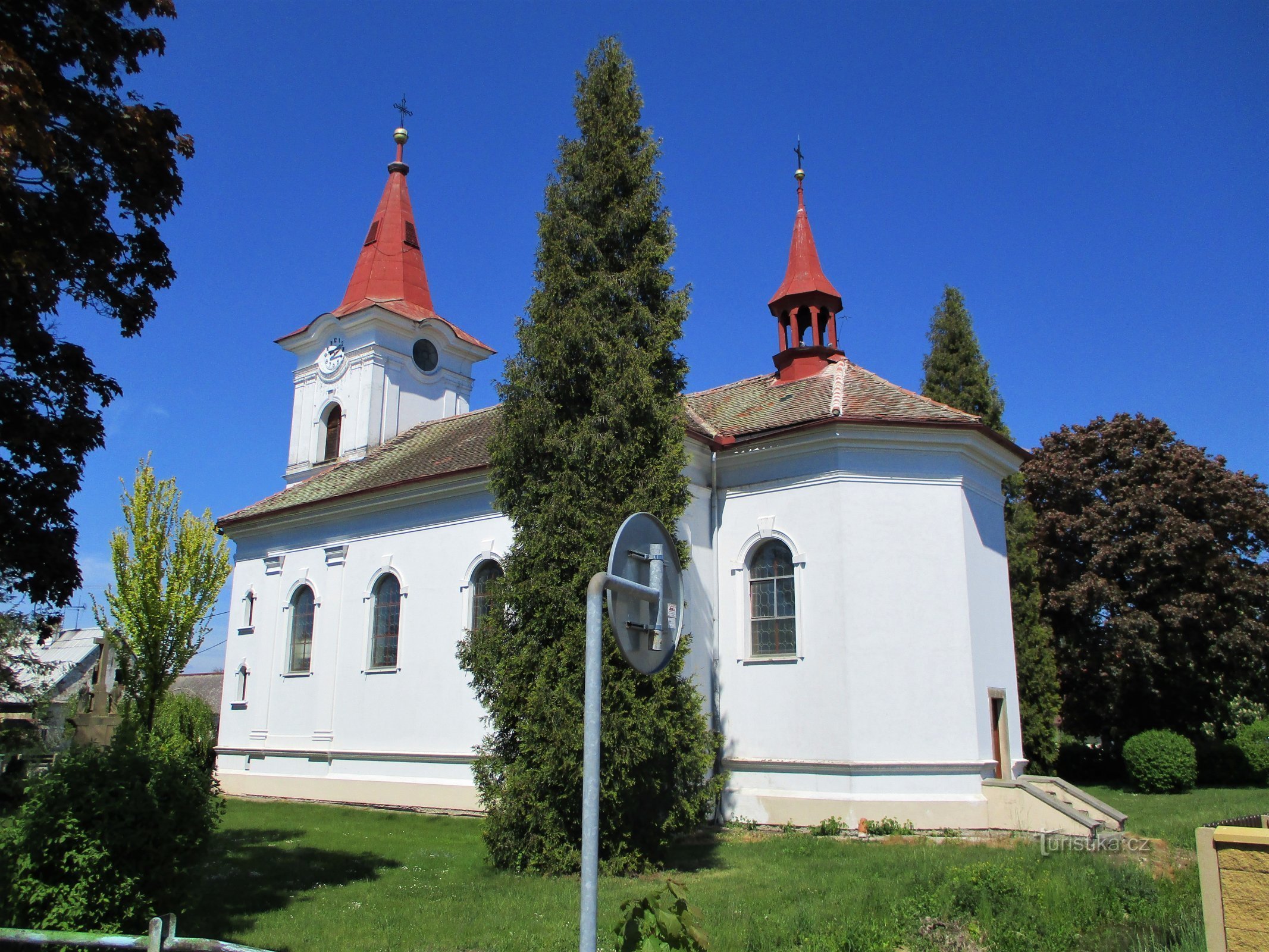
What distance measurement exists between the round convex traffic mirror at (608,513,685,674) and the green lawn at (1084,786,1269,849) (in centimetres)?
Answer: 1274

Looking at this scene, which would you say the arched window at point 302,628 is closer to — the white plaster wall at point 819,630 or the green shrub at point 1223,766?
the white plaster wall at point 819,630

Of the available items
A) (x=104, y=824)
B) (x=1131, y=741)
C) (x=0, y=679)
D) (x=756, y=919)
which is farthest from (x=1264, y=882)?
(x=0, y=679)

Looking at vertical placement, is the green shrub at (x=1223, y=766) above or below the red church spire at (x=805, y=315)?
below

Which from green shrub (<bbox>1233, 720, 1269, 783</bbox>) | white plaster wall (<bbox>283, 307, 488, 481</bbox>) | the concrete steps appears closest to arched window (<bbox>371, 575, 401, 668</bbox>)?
white plaster wall (<bbox>283, 307, 488, 481</bbox>)

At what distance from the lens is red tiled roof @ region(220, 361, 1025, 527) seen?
1794 cm

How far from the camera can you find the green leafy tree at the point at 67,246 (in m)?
9.01

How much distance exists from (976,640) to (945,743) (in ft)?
6.63

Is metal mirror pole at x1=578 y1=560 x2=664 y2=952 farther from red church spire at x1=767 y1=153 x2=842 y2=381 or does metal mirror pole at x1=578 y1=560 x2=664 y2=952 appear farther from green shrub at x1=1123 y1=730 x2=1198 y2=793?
green shrub at x1=1123 y1=730 x2=1198 y2=793

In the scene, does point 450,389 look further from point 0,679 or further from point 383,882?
point 383,882

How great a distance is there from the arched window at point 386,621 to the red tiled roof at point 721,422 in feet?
7.80

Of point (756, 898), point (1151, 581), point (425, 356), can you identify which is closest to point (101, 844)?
point (756, 898)

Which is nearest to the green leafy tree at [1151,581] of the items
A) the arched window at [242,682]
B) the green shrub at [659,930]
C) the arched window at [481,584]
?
the arched window at [481,584]

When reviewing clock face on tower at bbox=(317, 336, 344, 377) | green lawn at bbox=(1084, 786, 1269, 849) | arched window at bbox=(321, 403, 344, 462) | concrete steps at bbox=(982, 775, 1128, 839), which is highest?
clock face on tower at bbox=(317, 336, 344, 377)

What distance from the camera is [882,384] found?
1978cm
